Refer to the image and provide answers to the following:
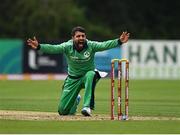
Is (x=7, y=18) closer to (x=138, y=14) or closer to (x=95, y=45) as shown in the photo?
(x=138, y=14)

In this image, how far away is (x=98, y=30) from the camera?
58625 mm

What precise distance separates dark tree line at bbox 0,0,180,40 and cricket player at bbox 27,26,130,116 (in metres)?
35.3

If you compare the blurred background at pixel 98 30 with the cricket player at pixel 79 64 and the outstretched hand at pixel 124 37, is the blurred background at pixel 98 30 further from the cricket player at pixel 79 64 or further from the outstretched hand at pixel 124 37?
the outstretched hand at pixel 124 37

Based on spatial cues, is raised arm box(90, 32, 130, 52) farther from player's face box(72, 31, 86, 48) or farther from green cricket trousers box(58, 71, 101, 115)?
green cricket trousers box(58, 71, 101, 115)

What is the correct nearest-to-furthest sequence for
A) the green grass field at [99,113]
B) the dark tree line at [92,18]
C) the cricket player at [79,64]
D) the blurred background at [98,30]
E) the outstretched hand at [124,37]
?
the green grass field at [99,113]
the outstretched hand at [124,37]
the cricket player at [79,64]
the blurred background at [98,30]
the dark tree line at [92,18]

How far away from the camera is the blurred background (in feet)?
142

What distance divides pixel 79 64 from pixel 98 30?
4136 centimetres

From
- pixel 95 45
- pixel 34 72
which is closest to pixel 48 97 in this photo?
pixel 95 45

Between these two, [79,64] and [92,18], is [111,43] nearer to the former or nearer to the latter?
[79,64]

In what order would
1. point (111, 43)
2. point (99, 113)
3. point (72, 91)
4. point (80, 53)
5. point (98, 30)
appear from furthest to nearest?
point (98, 30) → point (99, 113) → point (72, 91) → point (80, 53) → point (111, 43)

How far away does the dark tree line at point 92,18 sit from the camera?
55.8 meters

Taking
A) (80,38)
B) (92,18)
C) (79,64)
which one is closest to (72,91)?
(79,64)

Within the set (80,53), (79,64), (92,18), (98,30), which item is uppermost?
(92,18)

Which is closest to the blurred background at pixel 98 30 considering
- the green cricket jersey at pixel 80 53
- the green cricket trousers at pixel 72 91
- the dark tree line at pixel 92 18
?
the dark tree line at pixel 92 18
